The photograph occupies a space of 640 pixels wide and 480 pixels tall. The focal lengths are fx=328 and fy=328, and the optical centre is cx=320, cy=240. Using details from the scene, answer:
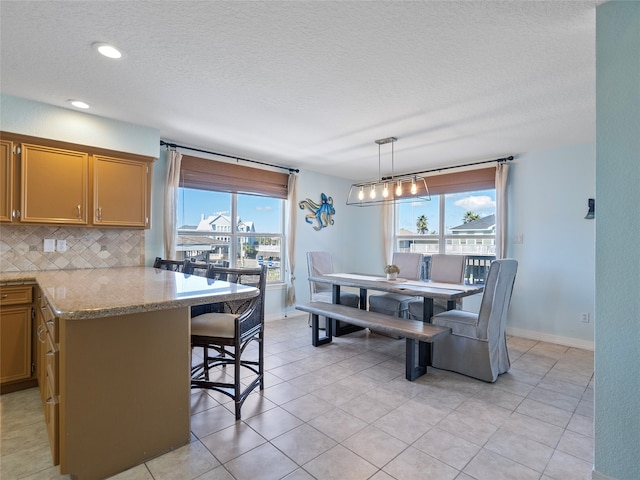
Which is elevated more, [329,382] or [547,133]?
[547,133]

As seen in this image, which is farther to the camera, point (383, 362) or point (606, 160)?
point (383, 362)

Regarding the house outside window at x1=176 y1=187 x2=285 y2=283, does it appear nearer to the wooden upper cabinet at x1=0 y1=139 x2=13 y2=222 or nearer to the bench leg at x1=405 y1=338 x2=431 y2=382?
the wooden upper cabinet at x1=0 y1=139 x2=13 y2=222

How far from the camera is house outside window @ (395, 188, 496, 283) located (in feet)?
15.5

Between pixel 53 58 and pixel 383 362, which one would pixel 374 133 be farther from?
pixel 53 58

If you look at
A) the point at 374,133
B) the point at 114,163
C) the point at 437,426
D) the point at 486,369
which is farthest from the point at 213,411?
the point at 374,133

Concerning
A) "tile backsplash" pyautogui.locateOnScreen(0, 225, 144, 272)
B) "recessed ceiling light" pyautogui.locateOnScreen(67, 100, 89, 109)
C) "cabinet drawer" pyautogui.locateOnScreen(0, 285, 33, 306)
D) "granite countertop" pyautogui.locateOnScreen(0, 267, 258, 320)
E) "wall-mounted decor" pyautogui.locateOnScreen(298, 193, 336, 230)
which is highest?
"recessed ceiling light" pyautogui.locateOnScreen(67, 100, 89, 109)

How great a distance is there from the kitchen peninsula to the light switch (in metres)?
1.39

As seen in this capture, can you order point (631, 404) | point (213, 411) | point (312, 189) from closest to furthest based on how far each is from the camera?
point (631, 404)
point (213, 411)
point (312, 189)

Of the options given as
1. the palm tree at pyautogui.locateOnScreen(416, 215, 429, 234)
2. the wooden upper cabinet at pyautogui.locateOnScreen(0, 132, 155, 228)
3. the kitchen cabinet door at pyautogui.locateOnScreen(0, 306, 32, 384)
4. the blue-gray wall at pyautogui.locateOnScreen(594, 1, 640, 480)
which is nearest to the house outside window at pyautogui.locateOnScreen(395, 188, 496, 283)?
the palm tree at pyautogui.locateOnScreen(416, 215, 429, 234)

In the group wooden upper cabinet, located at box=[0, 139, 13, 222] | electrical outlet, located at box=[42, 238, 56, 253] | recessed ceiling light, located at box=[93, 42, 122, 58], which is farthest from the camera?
electrical outlet, located at box=[42, 238, 56, 253]

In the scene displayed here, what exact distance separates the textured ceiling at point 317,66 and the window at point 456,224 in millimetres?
1288

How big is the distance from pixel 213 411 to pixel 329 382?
3.18 feet

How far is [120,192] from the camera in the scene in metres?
3.24

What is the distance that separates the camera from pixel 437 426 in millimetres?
2137
